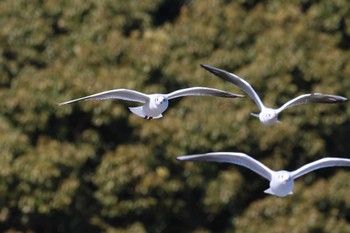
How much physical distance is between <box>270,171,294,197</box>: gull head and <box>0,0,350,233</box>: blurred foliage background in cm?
555

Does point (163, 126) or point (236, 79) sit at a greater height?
point (163, 126)

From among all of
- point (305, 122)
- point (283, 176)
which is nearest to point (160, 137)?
point (305, 122)

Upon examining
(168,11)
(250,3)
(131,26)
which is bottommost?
(131,26)

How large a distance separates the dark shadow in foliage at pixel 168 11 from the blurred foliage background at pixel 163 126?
249 centimetres

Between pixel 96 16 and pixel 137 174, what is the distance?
8.89 feet

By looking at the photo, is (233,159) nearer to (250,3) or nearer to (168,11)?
(250,3)

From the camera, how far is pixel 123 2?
66.5 ft

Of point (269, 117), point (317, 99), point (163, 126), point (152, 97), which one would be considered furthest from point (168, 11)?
point (269, 117)

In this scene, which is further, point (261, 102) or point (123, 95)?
point (261, 102)

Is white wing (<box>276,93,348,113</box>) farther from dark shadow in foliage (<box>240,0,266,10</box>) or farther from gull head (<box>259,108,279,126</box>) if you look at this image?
dark shadow in foliage (<box>240,0,266,10</box>)

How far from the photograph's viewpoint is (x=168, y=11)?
75.1ft

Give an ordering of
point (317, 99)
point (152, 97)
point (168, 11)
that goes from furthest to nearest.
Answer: point (168, 11), point (317, 99), point (152, 97)

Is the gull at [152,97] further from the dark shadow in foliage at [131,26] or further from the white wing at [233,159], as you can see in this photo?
the dark shadow in foliage at [131,26]

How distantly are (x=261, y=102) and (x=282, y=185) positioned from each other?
0.76 meters
